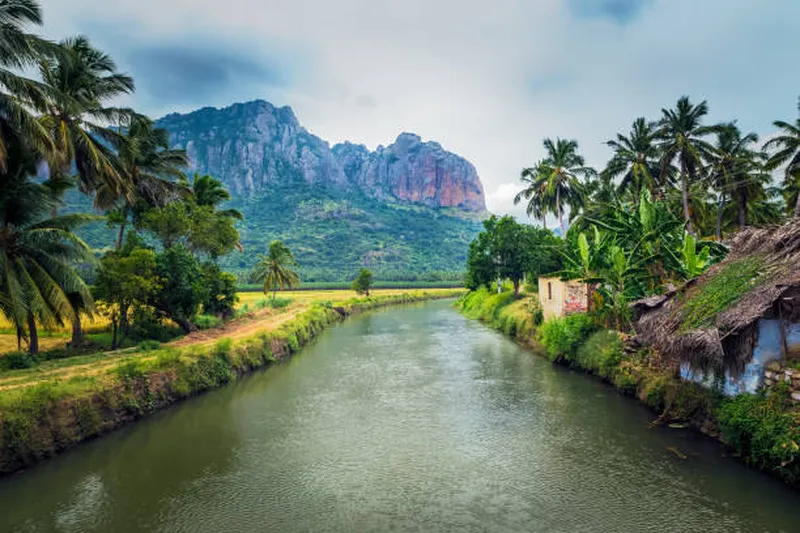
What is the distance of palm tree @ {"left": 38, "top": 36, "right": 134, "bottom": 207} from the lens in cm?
1803

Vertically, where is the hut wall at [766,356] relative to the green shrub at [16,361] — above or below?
above

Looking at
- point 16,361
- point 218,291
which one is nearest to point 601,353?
point 16,361

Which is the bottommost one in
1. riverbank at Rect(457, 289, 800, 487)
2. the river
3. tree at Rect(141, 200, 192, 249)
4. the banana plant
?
the river

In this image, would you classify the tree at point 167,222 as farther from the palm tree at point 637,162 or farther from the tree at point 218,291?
the palm tree at point 637,162

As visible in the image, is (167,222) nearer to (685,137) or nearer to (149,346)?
(149,346)

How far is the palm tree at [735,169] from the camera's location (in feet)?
113

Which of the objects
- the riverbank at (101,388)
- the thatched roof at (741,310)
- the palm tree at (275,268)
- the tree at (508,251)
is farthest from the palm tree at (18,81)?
the palm tree at (275,268)

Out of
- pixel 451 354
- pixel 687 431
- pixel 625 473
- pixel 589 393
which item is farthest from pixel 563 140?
pixel 625 473

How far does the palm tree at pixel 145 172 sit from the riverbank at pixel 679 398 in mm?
27452

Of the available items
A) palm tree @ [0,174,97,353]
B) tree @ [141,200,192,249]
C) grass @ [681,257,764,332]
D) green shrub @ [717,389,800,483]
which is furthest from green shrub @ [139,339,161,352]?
green shrub @ [717,389,800,483]

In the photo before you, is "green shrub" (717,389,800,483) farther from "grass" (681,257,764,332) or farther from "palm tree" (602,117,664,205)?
"palm tree" (602,117,664,205)

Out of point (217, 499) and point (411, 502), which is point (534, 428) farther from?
point (217, 499)

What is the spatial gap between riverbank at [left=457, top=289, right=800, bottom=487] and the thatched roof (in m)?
1.18

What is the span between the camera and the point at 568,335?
80.5ft
